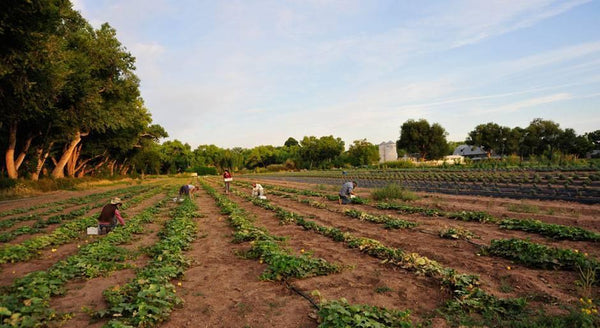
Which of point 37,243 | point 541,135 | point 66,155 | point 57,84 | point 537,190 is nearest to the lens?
point 37,243

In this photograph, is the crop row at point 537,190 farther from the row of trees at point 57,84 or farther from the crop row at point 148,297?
the row of trees at point 57,84

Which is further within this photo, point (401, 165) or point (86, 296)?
point (401, 165)

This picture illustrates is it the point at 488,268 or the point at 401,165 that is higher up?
the point at 401,165

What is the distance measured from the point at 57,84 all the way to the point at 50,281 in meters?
17.7

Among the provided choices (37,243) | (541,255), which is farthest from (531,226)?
(37,243)

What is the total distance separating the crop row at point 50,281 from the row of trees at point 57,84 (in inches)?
359

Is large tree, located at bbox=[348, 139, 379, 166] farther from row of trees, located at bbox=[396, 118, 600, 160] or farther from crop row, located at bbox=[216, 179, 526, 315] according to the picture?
crop row, located at bbox=[216, 179, 526, 315]

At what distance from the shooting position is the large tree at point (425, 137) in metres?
70.8

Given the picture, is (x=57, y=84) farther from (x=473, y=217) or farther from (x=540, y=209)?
(x=540, y=209)

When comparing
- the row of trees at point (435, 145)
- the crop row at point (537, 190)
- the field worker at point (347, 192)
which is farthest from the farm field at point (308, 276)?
the row of trees at point (435, 145)

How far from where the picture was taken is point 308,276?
6.27 m

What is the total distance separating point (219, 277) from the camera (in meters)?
6.46

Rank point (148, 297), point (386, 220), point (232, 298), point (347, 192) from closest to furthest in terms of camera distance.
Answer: point (148, 297), point (232, 298), point (386, 220), point (347, 192)

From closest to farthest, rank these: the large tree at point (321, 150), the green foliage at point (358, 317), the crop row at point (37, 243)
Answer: the green foliage at point (358, 317) < the crop row at point (37, 243) < the large tree at point (321, 150)
